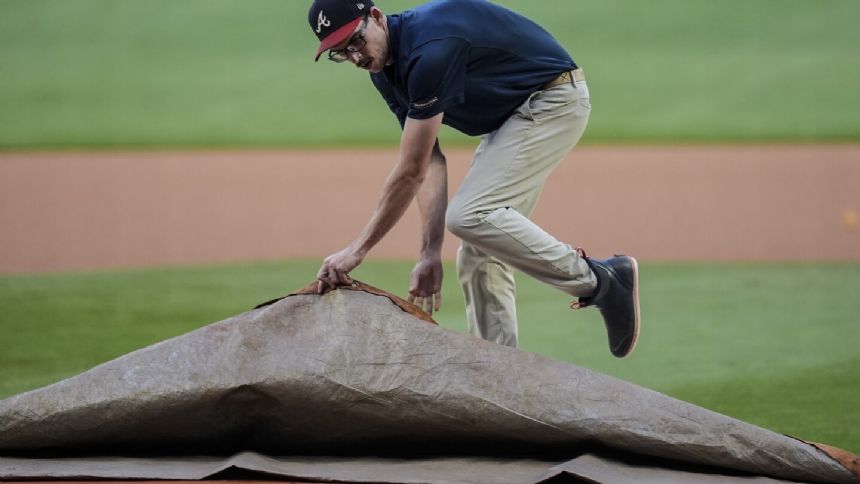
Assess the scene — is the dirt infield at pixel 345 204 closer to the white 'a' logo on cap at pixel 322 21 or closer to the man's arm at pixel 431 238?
the man's arm at pixel 431 238

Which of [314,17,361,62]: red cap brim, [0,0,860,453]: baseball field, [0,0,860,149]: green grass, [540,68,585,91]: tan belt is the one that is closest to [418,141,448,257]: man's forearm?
[540,68,585,91]: tan belt

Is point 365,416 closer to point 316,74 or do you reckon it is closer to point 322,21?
Answer: point 322,21

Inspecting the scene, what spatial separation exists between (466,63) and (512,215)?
613 millimetres

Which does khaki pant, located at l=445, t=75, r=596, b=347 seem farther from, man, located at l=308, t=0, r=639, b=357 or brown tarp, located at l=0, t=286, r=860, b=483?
brown tarp, located at l=0, t=286, r=860, b=483

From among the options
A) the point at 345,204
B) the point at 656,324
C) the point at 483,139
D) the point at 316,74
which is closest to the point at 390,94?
the point at 483,139

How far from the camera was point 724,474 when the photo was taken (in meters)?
4.33

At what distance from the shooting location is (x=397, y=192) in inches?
181

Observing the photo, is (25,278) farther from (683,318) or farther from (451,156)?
(451,156)

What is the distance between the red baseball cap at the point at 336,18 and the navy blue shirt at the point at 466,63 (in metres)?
0.19

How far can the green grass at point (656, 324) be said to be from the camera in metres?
6.18

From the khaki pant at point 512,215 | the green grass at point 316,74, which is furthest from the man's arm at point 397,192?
the green grass at point 316,74

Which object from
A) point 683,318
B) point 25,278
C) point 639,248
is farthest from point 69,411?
point 639,248

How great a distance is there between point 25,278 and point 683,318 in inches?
201

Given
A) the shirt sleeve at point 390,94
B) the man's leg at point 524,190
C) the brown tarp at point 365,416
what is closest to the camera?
the brown tarp at point 365,416
